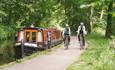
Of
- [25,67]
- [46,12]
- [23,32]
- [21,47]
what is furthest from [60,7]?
[25,67]

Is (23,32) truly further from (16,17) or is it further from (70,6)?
(70,6)

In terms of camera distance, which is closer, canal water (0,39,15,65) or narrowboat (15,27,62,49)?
canal water (0,39,15,65)

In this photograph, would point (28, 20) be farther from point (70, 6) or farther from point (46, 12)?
point (70, 6)

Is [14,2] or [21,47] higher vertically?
[14,2]

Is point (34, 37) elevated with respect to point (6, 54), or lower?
elevated

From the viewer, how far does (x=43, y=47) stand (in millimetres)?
21859

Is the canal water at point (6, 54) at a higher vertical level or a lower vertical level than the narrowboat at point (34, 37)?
lower

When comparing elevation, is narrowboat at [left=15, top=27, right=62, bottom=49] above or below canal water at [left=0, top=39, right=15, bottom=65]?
above

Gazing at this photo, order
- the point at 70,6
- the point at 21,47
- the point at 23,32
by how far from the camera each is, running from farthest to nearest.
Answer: the point at 70,6, the point at 23,32, the point at 21,47

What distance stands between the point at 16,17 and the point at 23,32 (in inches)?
550

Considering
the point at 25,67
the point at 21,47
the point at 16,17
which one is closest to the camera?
the point at 25,67

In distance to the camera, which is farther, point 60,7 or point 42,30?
point 60,7

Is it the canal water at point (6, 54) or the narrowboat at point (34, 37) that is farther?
the narrowboat at point (34, 37)

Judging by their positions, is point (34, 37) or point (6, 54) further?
point (6, 54)
